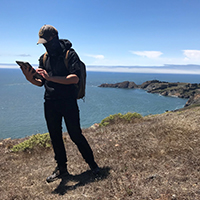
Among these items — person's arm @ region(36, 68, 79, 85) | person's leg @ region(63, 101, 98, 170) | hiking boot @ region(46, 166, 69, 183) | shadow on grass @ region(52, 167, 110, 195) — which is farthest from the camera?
hiking boot @ region(46, 166, 69, 183)

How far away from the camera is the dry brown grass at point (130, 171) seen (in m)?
2.93

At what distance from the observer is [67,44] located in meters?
3.25

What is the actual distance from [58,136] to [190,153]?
9.96 feet

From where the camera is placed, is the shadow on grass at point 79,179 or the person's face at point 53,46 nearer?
the person's face at point 53,46

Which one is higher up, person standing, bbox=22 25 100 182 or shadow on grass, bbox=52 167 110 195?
person standing, bbox=22 25 100 182

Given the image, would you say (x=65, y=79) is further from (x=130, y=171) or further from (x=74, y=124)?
(x=130, y=171)

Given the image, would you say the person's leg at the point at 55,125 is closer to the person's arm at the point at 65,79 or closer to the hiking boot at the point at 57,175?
the hiking boot at the point at 57,175

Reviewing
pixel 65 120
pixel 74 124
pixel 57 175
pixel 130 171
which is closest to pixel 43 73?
pixel 65 120

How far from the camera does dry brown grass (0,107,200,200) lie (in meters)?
2.93

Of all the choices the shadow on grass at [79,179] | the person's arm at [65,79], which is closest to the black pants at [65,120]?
the shadow on grass at [79,179]

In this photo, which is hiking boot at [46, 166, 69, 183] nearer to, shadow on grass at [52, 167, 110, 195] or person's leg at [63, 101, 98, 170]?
shadow on grass at [52, 167, 110, 195]

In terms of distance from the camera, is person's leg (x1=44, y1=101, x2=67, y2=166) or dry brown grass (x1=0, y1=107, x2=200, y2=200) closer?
dry brown grass (x1=0, y1=107, x2=200, y2=200)

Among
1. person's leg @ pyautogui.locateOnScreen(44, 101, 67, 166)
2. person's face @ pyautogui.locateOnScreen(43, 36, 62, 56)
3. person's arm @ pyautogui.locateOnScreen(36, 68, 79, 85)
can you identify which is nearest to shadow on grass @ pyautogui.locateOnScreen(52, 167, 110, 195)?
person's leg @ pyautogui.locateOnScreen(44, 101, 67, 166)

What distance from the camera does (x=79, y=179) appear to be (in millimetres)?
3785
